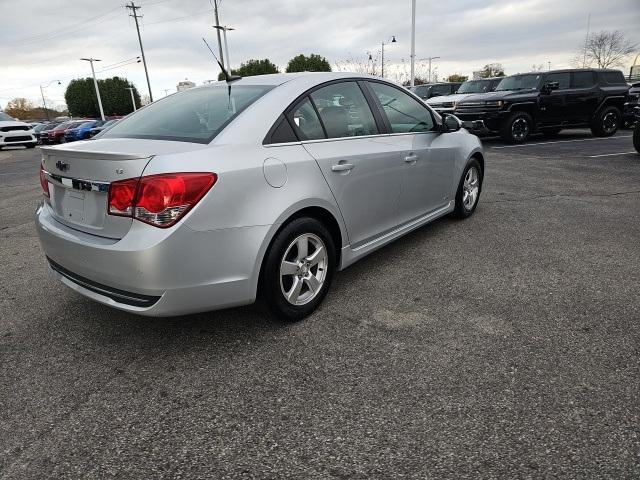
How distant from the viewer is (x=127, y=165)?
7.90ft

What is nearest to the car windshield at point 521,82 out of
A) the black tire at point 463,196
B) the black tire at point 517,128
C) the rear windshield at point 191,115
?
the black tire at point 517,128

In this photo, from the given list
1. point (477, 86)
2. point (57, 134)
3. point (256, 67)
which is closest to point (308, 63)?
point (256, 67)

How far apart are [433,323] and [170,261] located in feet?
5.48

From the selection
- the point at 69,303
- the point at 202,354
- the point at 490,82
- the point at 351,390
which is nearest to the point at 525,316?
the point at 351,390

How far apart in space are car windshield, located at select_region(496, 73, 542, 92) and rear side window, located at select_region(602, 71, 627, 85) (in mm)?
2175

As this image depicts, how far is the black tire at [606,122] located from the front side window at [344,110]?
12577mm

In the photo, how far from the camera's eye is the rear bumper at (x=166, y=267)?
238 centimetres

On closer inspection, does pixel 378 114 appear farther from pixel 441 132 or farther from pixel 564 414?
pixel 564 414

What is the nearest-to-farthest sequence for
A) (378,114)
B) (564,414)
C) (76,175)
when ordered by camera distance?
1. (564,414)
2. (76,175)
3. (378,114)

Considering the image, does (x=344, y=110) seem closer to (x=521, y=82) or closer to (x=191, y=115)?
(x=191, y=115)

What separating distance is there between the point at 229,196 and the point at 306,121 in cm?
91

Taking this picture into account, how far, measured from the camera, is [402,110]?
4.14 m

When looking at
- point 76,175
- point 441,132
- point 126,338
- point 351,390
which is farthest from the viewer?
point 441,132

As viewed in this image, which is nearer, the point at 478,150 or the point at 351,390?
the point at 351,390
